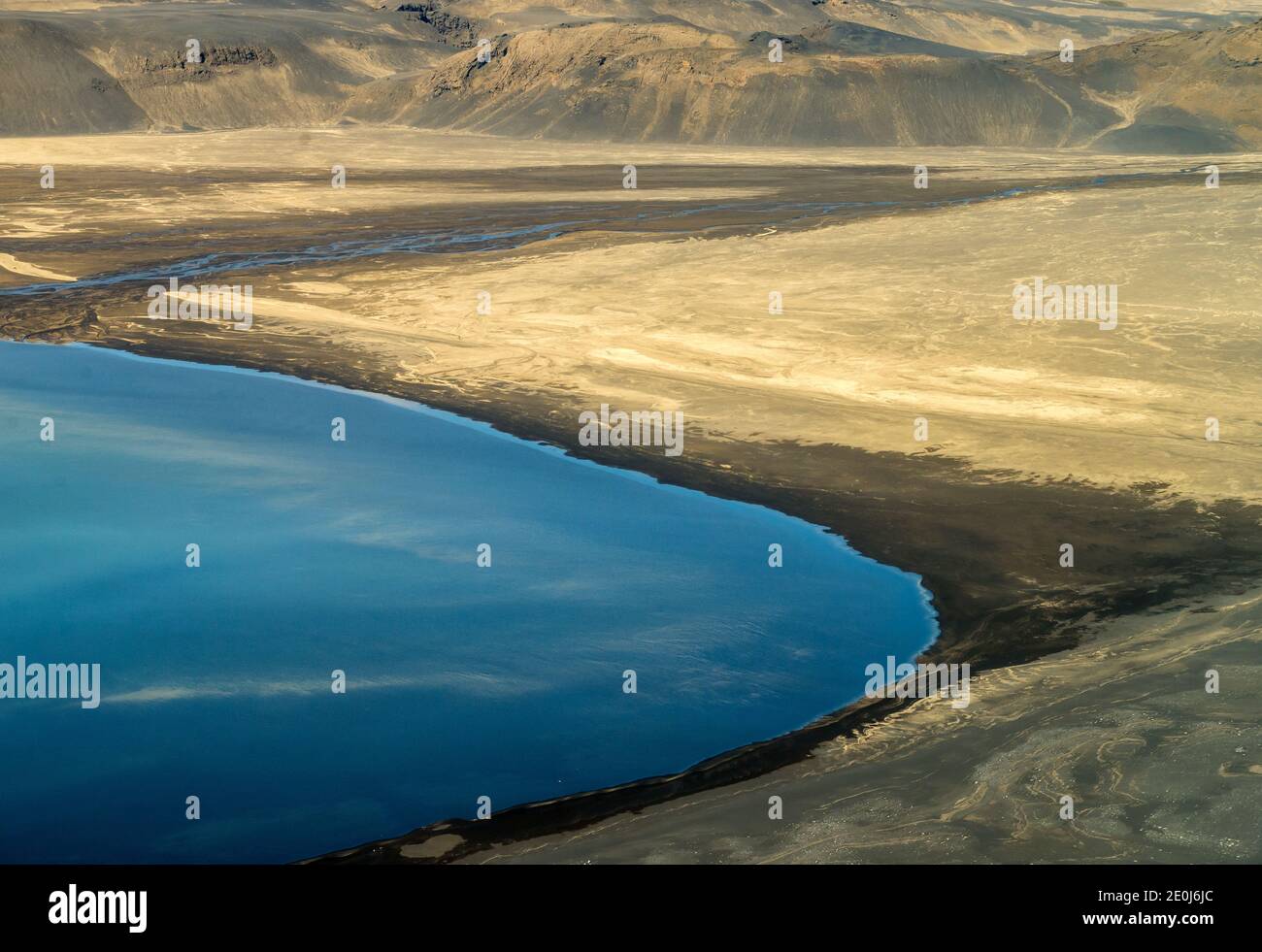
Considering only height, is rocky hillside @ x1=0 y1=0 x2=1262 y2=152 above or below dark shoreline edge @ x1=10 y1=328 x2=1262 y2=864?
above

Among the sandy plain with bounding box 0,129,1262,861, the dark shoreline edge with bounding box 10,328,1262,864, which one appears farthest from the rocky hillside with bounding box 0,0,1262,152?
the dark shoreline edge with bounding box 10,328,1262,864

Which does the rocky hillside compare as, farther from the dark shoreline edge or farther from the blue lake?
the blue lake

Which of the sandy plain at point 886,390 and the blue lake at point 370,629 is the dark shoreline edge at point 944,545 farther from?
the blue lake at point 370,629

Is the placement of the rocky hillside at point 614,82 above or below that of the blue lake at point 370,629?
above

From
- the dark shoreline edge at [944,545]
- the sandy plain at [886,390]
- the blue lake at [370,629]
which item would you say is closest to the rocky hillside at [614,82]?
the sandy plain at [886,390]

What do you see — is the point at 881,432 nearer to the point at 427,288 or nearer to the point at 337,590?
the point at 337,590
